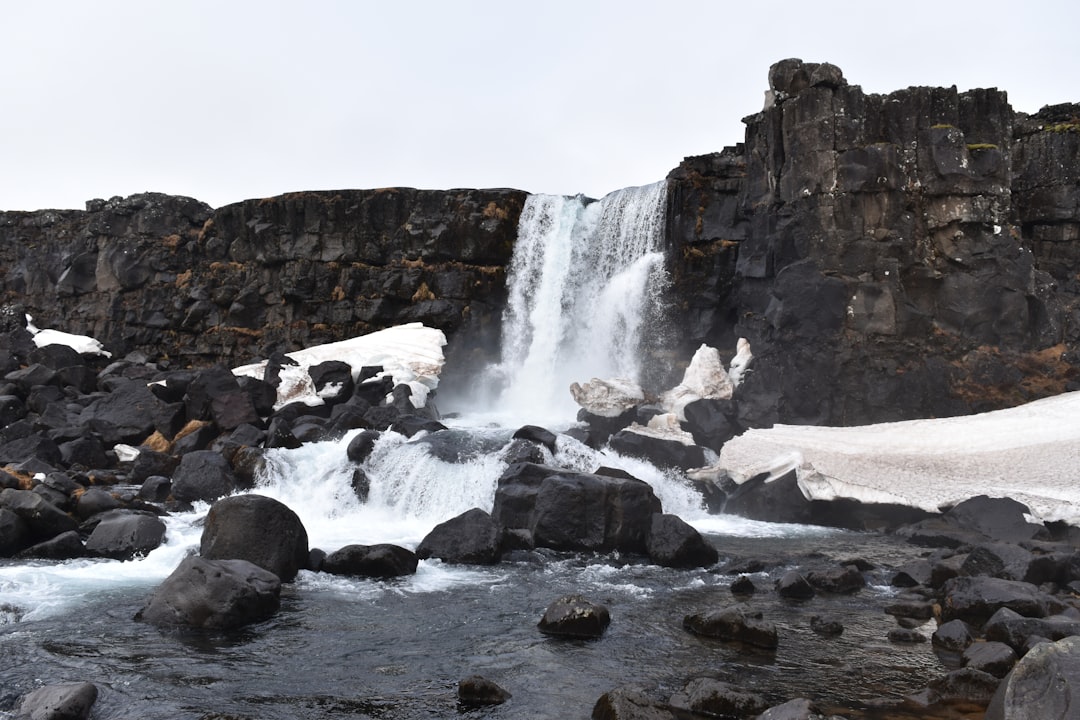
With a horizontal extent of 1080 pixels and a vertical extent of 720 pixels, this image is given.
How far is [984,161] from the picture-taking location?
988 inches

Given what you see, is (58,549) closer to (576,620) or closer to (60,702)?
(60,702)

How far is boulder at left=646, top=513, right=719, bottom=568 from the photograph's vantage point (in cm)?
1523

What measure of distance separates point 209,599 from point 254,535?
7.80 feet

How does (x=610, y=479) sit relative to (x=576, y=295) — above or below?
below

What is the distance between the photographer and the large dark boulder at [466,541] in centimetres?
1541

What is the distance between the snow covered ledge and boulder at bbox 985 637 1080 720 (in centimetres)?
1256

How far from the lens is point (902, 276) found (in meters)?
25.2

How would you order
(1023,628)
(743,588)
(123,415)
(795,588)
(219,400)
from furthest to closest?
(123,415) → (219,400) → (743,588) → (795,588) → (1023,628)

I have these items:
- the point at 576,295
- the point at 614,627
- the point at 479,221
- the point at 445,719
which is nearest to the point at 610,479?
the point at 614,627

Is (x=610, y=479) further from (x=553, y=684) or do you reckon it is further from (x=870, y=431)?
(x=870, y=431)

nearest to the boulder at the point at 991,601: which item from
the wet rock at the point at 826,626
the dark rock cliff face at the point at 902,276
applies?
the wet rock at the point at 826,626

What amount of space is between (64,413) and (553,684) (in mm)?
22857

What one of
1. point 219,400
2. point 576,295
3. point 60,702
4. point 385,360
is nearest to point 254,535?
point 60,702

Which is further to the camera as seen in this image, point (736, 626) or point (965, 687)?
point (736, 626)
